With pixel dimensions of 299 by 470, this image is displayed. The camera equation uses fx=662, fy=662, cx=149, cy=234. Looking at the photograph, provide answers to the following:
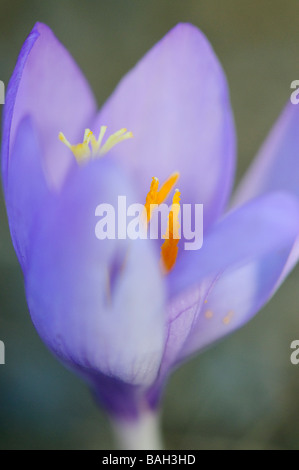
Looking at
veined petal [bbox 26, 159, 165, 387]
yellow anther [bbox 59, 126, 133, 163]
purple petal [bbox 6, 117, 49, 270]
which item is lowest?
veined petal [bbox 26, 159, 165, 387]

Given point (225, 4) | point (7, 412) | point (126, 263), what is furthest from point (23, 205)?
point (225, 4)

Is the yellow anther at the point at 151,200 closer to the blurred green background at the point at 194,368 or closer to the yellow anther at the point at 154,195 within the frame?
the yellow anther at the point at 154,195

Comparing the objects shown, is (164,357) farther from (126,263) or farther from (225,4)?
(225,4)

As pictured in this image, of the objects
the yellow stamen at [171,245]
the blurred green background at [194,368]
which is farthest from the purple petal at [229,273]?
the blurred green background at [194,368]

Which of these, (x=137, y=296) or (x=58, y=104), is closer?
(x=137, y=296)

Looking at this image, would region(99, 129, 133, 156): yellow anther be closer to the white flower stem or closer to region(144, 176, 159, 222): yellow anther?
region(144, 176, 159, 222): yellow anther

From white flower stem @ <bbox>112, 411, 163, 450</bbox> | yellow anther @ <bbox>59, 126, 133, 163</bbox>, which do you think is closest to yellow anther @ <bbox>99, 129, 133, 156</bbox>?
yellow anther @ <bbox>59, 126, 133, 163</bbox>
